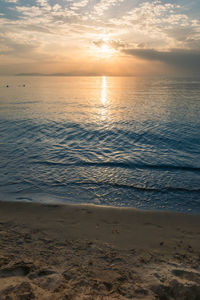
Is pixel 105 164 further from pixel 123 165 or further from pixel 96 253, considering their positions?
pixel 96 253

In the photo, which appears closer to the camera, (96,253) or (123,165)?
(96,253)

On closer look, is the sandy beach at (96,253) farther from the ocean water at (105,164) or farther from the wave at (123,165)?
the wave at (123,165)

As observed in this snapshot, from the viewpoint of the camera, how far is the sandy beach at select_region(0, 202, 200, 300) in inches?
179

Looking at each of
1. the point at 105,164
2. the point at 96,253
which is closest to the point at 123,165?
the point at 105,164

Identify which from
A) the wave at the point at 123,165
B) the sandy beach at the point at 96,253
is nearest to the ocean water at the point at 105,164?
the wave at the point at 123,165

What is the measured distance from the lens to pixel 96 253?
6.12m

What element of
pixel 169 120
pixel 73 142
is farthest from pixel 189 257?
pixel 169 120

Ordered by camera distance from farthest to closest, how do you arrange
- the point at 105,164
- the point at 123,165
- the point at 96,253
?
the point at 105,164, the point at 123,165, the point at 96,253

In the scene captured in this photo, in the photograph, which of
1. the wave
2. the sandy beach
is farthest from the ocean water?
the sandy beach

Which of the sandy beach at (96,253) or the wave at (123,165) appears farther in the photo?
the wave at (123,165)

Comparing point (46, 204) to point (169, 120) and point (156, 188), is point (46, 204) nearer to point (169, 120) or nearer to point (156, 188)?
point (156, 188)

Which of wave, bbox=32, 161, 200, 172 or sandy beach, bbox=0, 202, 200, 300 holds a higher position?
wave, bbox=32, 161, 200, 172

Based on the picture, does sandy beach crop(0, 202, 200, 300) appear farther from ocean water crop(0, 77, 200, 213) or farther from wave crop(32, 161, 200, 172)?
wave crop(32, 161, 200, 172)

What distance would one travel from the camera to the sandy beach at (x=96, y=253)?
4.54 m
